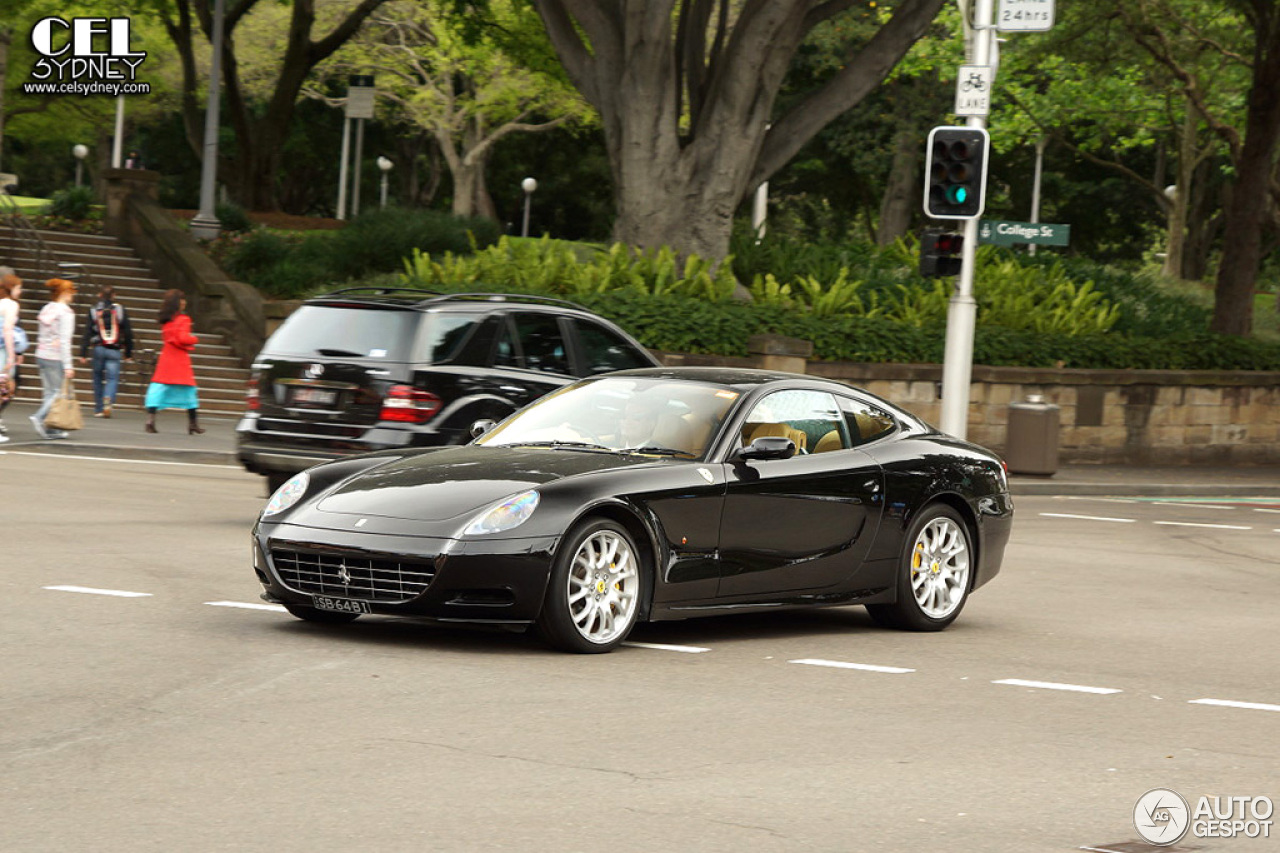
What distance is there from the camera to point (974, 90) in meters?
21.4

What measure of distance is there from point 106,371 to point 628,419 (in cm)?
1641

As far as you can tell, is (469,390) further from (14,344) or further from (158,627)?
(14,344)

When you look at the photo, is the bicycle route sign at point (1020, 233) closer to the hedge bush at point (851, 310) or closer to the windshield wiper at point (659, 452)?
the hedge bush at point (851, 310)

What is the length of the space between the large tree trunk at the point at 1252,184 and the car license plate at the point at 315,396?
19.4 m

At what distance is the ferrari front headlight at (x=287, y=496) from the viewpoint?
29.9 feet

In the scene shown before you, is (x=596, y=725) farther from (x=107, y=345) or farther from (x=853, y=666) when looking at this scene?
(x=107, y=345)

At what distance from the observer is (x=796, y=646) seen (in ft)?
31.8

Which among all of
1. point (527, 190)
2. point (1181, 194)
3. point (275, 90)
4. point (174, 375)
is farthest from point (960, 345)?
point (527, 190)

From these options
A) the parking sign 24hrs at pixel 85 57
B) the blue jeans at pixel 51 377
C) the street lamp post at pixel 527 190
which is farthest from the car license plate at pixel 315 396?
the street lamp post at pixel 527 190

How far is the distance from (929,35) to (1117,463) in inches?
912

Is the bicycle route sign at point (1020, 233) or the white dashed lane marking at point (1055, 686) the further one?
the bicycle route sign at point (1020, 233)

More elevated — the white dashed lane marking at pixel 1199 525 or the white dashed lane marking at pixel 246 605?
the white dashed lane marking at pixel 246 605

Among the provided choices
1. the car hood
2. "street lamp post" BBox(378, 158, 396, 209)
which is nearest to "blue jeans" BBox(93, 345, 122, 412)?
the car hood

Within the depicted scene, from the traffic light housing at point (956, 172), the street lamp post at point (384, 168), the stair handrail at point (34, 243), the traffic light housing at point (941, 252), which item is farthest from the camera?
the street lamp post at point (384, 168)
